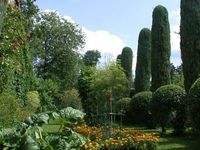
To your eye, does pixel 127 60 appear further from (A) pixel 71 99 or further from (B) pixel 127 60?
(A) pixel 71 99

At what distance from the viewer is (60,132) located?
582cm

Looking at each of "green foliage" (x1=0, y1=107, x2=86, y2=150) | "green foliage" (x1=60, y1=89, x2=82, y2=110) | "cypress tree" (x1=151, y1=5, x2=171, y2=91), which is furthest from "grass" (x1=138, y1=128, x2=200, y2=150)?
"green foliage" (x1=60, y1=89, x2=82, y2=110)

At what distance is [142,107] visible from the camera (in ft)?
82.7

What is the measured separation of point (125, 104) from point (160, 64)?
5052 millimetres

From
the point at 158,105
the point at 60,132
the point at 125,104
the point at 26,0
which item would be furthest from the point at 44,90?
the point at 60,132

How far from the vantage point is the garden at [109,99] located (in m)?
5.54

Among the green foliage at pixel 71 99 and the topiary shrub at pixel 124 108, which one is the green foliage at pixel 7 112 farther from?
the green foliage at pixel 71 99

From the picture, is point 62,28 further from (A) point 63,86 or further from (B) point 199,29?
(B) point 199,29

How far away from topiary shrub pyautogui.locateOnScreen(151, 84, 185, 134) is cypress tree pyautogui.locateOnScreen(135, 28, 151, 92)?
1222 cm

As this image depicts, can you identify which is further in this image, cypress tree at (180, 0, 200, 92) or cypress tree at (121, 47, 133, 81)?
cypress tree at (121, 47, 133, 81)

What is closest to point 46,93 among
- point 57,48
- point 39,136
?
point 57,48

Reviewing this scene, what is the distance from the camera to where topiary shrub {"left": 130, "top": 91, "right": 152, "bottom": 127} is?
24.9 m

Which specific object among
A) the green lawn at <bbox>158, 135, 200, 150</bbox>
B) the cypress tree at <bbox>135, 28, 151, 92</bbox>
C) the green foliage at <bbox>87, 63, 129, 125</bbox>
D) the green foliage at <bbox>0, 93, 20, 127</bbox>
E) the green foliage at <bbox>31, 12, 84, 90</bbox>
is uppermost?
the green foliage at <bbox>31, 12, 84, 90</bbox>

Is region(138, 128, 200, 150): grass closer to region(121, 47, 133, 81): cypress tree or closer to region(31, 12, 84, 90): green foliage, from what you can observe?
region(121, 47, 133, 81): cypress tree
